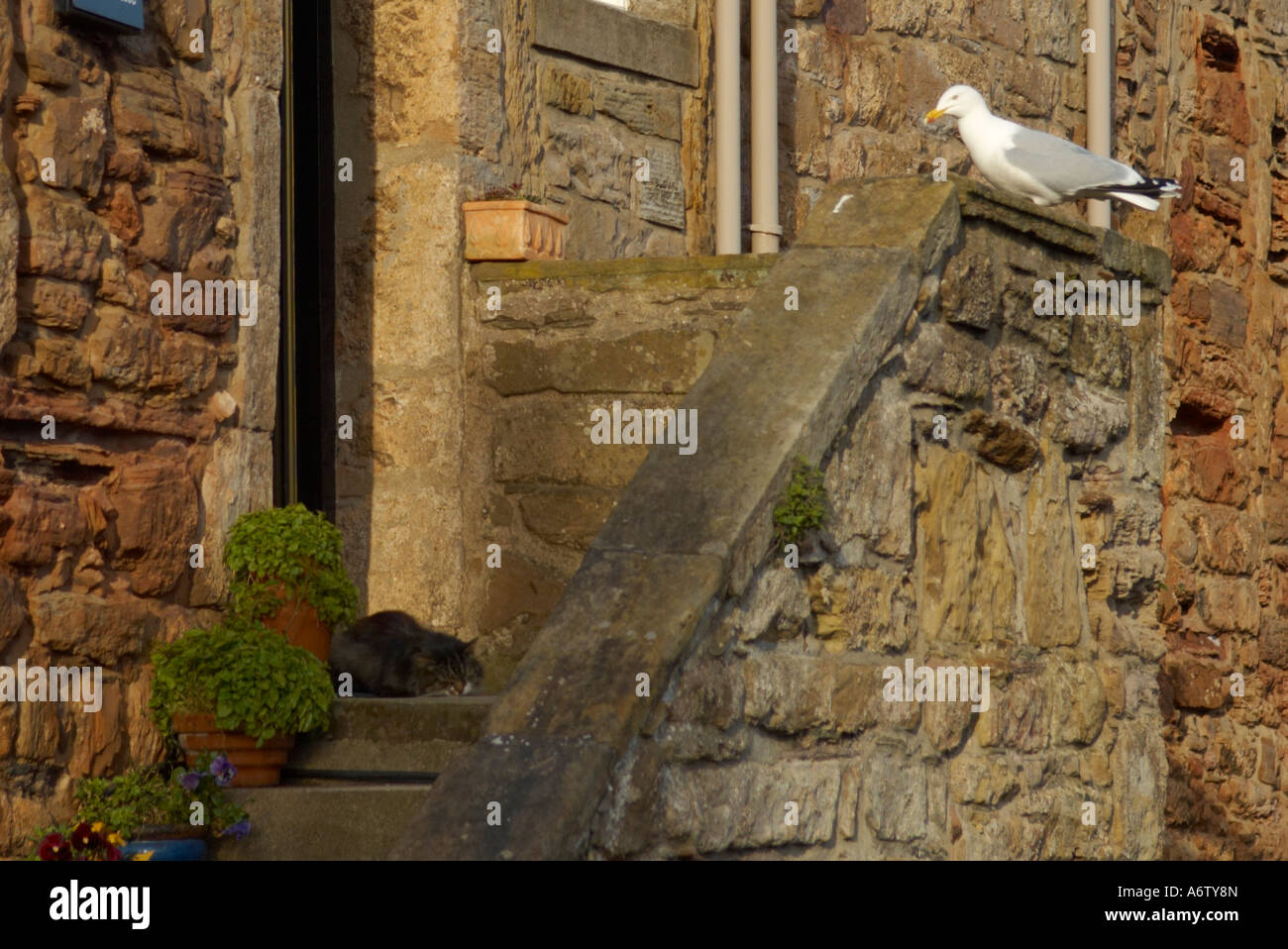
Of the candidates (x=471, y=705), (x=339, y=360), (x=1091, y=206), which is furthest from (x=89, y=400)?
(x=1091, y=206)

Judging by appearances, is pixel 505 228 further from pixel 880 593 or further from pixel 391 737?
pixel 880 593

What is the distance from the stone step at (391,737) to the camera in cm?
460

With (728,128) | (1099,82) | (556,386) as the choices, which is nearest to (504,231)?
(556,386)

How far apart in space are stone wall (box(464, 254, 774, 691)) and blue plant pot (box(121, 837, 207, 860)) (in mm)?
1397

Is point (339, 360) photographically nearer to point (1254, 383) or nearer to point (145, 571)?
point (145, 571)

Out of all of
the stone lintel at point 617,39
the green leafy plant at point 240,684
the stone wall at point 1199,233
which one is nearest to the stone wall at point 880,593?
the green leafy plant at point 240,684

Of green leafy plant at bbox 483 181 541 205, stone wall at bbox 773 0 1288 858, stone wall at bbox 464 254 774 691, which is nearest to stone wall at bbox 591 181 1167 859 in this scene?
stone wall at bbox 464 254 774 691

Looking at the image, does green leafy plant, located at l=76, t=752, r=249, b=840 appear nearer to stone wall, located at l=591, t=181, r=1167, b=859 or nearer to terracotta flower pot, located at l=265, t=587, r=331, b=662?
terracotta flower pot, located at l=265, t=587, r=331, b=662

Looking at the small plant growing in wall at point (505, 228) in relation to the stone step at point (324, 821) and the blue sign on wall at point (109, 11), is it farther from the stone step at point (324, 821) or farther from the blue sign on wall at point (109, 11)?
the stone step at point (324, 821)

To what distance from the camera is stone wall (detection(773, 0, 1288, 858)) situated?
7652 mm

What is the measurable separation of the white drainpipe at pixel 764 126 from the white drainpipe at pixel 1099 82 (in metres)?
1.98

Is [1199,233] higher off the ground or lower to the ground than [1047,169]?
higher

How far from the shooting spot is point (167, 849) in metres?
4.15

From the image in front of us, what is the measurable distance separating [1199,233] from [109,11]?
19.1ft
